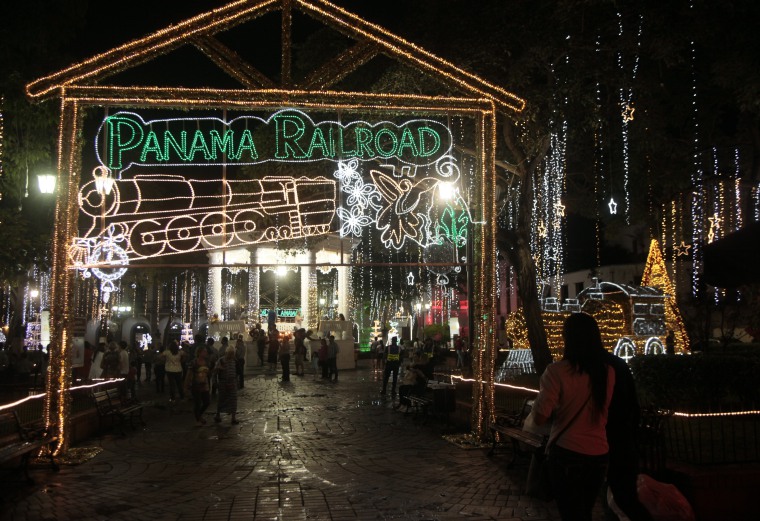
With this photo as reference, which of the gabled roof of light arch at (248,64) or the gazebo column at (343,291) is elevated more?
the gabled roof of light arch at (248,64)

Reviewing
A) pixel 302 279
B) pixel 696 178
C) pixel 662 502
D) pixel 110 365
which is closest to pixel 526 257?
pixel 696 178

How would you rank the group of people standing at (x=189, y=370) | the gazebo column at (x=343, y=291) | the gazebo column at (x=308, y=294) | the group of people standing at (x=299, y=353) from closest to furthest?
1. the group of people standing at (x=189, y=370)
2. the group of people standing at (x=299, y=353)
3. the gazebo column at (x=308, y=294)
4. the gazebo column at (x=343, y=291)

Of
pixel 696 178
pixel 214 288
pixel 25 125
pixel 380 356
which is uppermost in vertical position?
pixel 25 125

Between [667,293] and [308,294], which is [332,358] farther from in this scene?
[308,294]

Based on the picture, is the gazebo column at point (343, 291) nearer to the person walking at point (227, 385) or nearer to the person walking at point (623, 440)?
the person walking at point (227, 385)

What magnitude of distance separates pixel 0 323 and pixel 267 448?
3991 cm

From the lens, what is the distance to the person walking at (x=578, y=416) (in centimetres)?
457

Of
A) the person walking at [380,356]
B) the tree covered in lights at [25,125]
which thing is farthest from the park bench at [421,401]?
the person walking at [380,356]

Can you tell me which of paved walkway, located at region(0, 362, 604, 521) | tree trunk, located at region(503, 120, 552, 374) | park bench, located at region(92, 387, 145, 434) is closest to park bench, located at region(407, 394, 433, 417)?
paved walkway, located at region(0, 362, 604, 521)

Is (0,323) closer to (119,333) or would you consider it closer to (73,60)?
(119,333)

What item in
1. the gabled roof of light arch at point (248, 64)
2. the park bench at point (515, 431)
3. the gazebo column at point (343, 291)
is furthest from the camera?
the gazebo column at point (343, 291)

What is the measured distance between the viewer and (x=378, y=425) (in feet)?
45.0

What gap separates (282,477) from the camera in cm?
900

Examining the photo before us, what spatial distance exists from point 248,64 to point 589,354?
7823 millimetres
